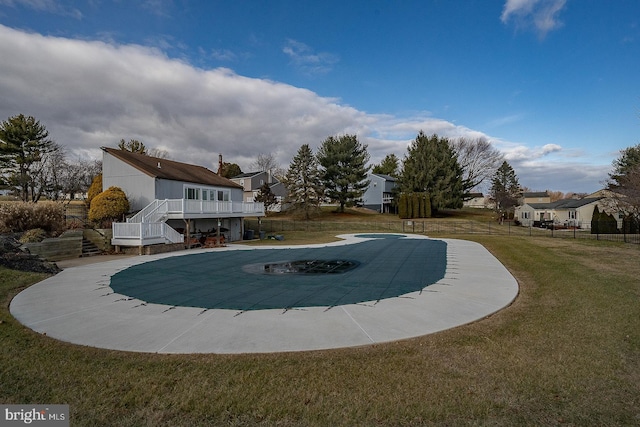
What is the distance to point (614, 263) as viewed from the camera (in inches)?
480

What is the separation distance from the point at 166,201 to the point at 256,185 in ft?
108

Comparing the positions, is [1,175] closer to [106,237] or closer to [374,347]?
[106,237]

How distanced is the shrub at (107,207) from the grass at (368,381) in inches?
569

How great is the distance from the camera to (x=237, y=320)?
19.5 feet

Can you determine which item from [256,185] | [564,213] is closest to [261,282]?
[256,185]

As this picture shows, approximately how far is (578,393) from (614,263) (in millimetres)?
11837

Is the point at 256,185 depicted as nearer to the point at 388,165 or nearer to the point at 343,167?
the point at 343,167

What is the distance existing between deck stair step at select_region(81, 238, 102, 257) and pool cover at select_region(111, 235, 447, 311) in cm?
433

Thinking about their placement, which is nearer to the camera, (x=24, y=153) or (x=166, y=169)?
(x=166, y=169)

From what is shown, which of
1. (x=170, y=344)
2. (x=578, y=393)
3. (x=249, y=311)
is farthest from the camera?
(x=249, y=311)

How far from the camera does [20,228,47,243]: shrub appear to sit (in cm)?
1373

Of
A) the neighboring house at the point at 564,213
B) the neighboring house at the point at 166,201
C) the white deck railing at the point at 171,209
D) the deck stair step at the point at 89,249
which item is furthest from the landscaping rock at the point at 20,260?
the neighboring house at the point at 564,213

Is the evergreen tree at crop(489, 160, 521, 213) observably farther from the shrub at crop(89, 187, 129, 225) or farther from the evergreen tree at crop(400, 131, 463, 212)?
the shrub at crop(89, 187, 129, 225)

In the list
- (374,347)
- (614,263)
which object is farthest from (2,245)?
(614,263)
